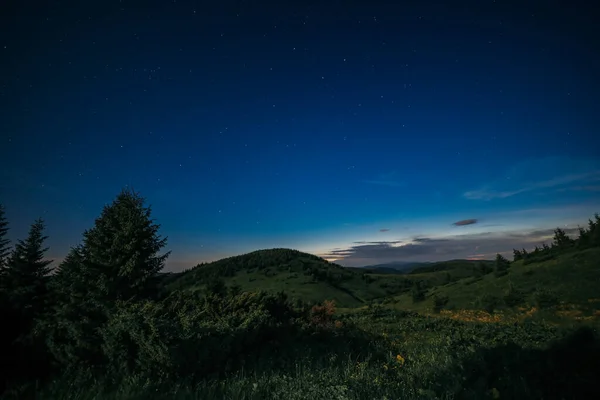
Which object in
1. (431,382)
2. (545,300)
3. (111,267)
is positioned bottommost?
(545,300)

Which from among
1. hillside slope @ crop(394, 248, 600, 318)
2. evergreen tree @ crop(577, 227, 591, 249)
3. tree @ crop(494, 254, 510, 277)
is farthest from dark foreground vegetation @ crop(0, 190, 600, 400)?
evergreen tree @ crop(577, 227, 591, 249)

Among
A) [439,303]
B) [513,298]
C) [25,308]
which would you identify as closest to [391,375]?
[25,308]

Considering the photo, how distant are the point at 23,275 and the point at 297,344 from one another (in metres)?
25.7

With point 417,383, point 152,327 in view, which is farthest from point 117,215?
point 417,383

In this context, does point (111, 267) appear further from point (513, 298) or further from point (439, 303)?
point (439, 303)

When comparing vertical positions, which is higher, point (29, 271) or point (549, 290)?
point (29, 271)

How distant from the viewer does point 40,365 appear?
25.1ft

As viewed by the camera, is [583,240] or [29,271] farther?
[583,240]

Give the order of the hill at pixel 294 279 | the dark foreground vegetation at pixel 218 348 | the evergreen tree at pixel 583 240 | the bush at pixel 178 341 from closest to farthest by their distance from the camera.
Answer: the dark foreground vegetation at pixel 218 348 → the bush at pixel 178 341 → the evergreen tree at pixel 583 240 → the hill at pixel 294 279

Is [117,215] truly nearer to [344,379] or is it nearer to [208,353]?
[208,353]

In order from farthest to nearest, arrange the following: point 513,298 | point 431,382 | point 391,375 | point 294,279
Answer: point 294,279 < point 513,298 < point 391,375 < point 431,382

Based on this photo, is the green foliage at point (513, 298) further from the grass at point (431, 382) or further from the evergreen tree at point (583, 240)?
the grass at point (431, 382)

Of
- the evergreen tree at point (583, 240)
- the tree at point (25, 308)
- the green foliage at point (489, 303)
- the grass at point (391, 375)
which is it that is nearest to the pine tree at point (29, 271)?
the tree at point (25, 308)

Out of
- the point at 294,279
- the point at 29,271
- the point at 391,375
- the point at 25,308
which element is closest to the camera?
the point at 391,375
